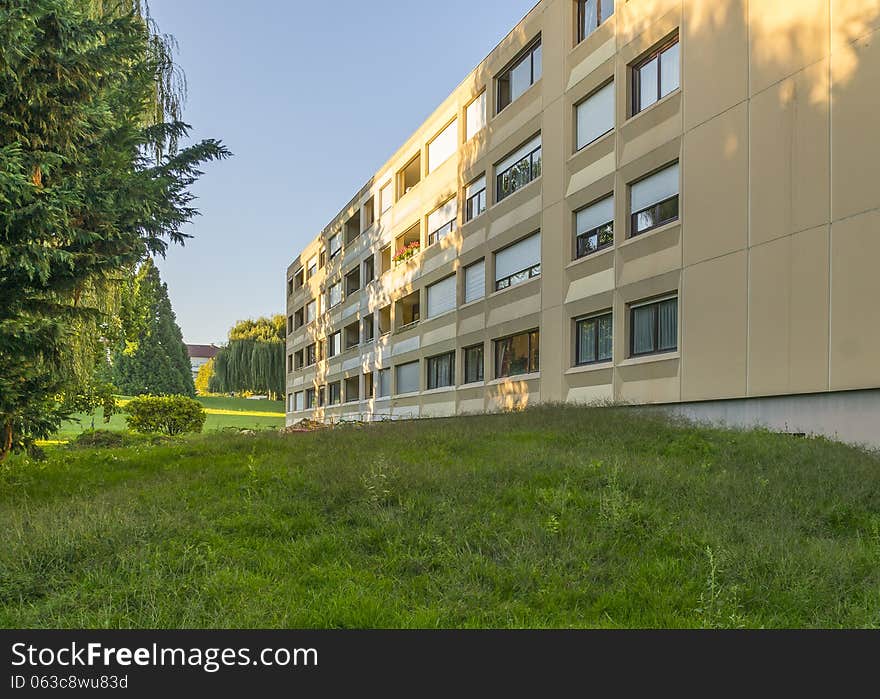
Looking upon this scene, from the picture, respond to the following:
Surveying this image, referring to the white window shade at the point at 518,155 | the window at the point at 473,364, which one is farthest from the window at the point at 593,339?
the white window shade at the point at 518,155

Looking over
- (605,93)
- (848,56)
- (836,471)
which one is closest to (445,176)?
(605,93)

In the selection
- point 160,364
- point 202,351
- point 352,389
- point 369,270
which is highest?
point 202,351

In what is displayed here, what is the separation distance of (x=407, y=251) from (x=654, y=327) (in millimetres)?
16537

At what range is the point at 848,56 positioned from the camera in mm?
13156

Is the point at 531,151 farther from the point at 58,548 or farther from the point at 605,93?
the point at 58,548

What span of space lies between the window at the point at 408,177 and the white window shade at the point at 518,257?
10.1 m

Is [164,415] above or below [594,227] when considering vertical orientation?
below

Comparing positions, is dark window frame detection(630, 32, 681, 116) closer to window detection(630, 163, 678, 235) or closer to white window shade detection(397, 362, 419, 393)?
window detection(630, 163, 678, 235)

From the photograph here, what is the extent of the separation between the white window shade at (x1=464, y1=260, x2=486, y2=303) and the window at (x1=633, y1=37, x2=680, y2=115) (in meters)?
8.33

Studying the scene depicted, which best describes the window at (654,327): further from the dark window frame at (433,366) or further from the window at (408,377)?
the window at (408,377)

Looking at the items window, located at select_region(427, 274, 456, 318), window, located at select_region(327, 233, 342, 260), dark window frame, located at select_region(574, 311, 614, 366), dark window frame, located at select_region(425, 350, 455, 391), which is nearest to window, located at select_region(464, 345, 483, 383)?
dark window frame, located at select_region(425, 350, 455, 391)

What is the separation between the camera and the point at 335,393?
43594mm

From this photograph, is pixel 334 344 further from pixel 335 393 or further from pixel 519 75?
pixel 519 75

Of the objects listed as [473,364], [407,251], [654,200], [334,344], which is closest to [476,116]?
[407,251]
